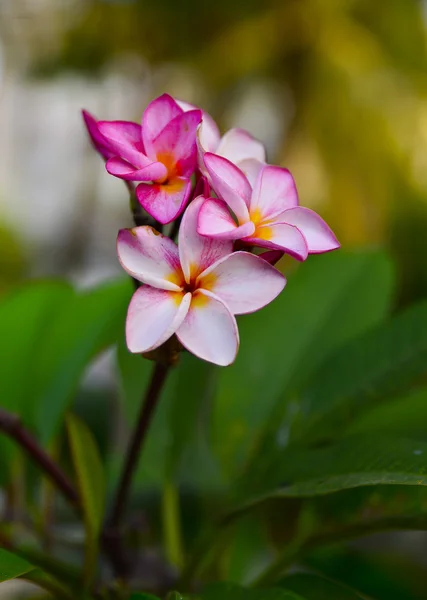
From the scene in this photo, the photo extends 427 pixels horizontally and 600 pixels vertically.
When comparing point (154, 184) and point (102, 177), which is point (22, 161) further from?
point (154, 184)

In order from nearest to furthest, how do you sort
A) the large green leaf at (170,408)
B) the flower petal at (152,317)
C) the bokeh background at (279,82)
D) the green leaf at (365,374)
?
the flower petal at (152,317) → the green leaf at (365,374) → the large green leaf at (170,408) → the bokeh background at (279,82)

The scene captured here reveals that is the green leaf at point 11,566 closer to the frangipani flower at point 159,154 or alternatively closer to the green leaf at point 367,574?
the frangipani flower at point 159,154

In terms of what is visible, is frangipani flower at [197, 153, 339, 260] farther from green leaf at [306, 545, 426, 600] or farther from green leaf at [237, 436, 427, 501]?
green leaf at [306, 545, 426, 600]

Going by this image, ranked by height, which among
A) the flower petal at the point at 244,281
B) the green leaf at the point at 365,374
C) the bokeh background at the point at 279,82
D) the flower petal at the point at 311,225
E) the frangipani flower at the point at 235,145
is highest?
the bokeh background at the point at 279,82

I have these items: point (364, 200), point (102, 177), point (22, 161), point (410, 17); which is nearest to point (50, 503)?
point (364, 200)

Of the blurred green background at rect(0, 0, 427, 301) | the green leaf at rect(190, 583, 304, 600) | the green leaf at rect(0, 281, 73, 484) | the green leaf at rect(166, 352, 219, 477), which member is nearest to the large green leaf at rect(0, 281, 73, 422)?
the green leaf at rect(0, 281, 73, 484)

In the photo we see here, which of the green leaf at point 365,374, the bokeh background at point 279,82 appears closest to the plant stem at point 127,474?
the green leaf at point 365,374
